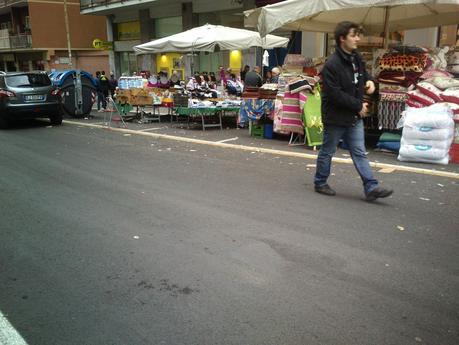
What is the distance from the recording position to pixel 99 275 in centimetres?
359

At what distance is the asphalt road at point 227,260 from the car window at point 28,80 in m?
6.99

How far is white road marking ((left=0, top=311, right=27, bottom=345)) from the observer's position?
276 cm

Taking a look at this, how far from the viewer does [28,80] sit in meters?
13.0

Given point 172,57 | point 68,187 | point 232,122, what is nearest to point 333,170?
point 68,187

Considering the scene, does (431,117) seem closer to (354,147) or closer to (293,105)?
(354,147)

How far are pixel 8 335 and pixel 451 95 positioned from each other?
737 cm

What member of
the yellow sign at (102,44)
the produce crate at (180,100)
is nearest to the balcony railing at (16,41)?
the yellow sign at (102,44)

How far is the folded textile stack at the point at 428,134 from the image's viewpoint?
7.08 m

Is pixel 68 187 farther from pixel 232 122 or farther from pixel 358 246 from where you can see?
pixel 232 122

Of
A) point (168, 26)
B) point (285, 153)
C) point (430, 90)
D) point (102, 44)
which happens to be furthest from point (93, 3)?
point (430, 90)

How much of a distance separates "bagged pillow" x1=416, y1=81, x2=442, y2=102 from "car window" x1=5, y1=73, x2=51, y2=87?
1050 centimetres

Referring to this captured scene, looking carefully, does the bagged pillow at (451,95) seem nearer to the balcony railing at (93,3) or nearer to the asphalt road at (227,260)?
the asphalt road at (227,260)

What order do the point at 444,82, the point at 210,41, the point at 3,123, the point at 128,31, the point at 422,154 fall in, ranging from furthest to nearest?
1. the point at 128,31
2. the point at 3,123
3. the point at 210,41
4. the point at 444,82
5. the point at 422,154

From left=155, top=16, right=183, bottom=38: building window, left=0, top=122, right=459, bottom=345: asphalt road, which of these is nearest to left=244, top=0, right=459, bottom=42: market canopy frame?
left=0, top=122, right=459, bottom=345: asphalt road
